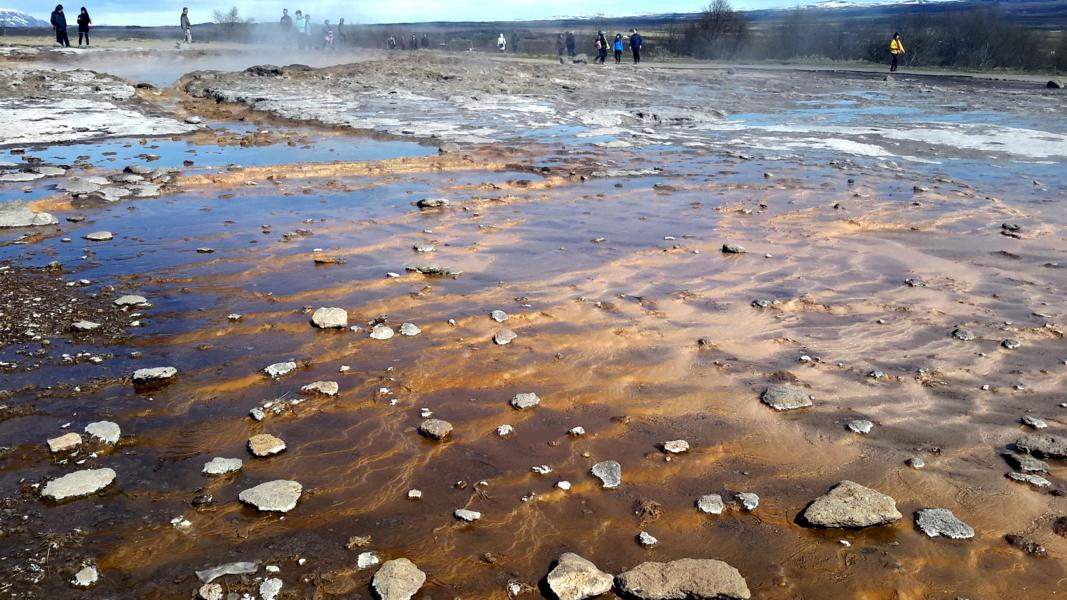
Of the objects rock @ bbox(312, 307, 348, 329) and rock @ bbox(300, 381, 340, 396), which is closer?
rock @ bbox(300, 381, 340, 396)

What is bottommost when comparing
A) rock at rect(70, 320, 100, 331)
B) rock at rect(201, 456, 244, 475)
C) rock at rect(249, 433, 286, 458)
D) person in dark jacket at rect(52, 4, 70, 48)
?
rock at rect(201, 456, 244, 475)

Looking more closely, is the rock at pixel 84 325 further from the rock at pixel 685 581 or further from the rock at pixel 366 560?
the rock at pixel 685 581

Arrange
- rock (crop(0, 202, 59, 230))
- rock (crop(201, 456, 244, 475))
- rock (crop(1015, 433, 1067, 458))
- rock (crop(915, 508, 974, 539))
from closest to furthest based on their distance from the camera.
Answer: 1. rock (crop(915, 508, 974, 539))
2. rock (crop(201, 456, 244, 475))
3. rock (crop(1015, 433, 1067, 458))
4. rock (crop(0, 202, 59, 230))

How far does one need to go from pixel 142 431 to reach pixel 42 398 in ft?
2.20

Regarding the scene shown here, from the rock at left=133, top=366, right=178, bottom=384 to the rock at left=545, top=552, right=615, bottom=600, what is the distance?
2497 mm

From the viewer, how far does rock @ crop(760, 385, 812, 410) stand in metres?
3.73

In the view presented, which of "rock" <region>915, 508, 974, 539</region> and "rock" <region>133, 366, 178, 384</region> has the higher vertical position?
"rock" <region>133, 366, 178, 384</region>

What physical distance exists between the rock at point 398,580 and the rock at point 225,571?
17.5 inches

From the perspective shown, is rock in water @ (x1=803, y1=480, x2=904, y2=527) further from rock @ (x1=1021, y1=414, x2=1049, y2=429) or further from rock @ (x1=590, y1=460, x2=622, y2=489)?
rock @ (x1=1021, y1=414, x2=1049, y2=429)

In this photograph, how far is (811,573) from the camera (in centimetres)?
262

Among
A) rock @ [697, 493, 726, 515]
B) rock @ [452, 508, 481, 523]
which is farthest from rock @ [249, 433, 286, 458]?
rock @ [697, 493, 726, 515]

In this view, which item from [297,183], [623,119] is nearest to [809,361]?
[297,183]

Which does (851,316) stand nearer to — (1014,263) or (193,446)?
(1014,263)

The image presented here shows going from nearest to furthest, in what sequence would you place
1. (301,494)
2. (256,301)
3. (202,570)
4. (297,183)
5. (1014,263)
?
1. (202,570)
2. (301,494)
3. (256,301)
4. (1014,263)
5. (297,183)
